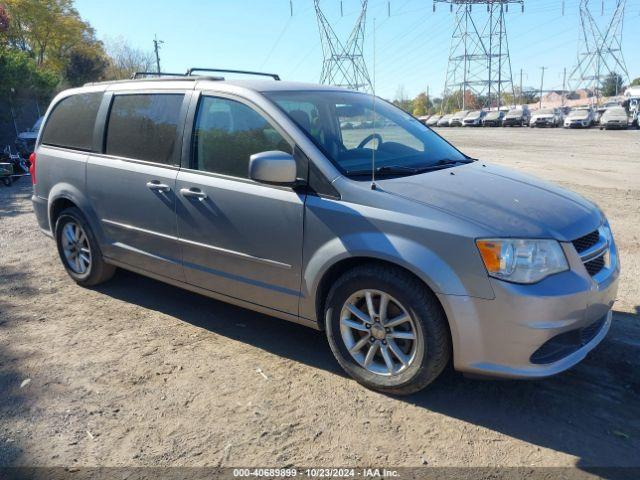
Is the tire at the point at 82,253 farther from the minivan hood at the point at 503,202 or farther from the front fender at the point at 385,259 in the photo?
the minivan hood at the point at 503,202

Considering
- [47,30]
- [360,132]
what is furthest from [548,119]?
[360,132]

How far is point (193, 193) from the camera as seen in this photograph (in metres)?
3.90

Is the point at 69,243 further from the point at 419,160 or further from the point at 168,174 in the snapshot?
the point at 419,160

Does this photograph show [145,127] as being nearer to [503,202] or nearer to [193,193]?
[193,193]

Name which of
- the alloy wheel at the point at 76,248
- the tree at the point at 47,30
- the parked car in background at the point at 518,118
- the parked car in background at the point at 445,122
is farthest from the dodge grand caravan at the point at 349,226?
the parked car in background at the point at 445,122

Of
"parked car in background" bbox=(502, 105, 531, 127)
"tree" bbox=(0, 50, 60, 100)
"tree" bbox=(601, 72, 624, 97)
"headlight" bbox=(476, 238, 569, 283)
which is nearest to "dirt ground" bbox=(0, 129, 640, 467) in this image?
"headlight" bbox=(476, 238, 569, 283)

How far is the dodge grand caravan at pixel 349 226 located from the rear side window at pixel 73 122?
75 mm

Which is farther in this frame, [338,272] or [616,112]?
[616,112]

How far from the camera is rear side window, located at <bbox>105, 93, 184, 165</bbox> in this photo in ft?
13.7

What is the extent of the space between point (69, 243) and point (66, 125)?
111 centimetres

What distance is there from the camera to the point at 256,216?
3.60m

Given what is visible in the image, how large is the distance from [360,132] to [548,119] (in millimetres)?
46461

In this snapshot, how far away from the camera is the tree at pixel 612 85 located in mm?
77500

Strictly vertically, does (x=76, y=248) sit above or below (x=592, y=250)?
below
